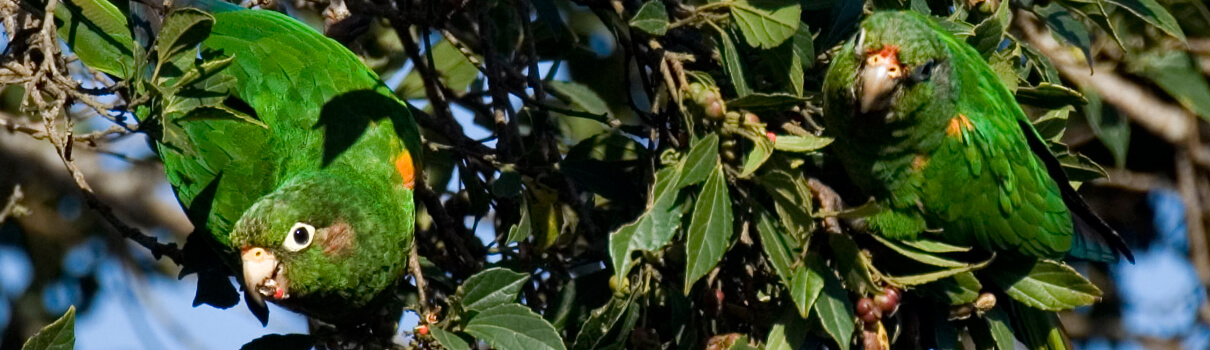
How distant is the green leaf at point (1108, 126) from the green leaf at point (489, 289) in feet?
7.02

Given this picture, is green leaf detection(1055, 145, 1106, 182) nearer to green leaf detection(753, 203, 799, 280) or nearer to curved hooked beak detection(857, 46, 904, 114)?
curved hooked beak detection(857, 46, 904, 114)

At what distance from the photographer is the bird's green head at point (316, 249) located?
304 cm

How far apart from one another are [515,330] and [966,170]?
1.47 m

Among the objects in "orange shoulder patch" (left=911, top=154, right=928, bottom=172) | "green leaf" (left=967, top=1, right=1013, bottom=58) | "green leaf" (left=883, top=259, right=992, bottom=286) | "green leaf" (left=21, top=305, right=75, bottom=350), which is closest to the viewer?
"green leaf" (left=21, top=305, right=75, bottom=350)

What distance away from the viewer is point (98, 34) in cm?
328

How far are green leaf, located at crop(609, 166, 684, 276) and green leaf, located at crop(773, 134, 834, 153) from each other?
8.9 inches

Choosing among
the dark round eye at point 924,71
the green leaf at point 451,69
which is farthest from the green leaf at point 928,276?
the green leaf at point 451,69

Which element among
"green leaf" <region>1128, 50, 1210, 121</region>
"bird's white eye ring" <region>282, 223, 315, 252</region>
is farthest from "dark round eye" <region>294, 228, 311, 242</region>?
"green leaf" <region>1128, 50, 1210, 121</region>

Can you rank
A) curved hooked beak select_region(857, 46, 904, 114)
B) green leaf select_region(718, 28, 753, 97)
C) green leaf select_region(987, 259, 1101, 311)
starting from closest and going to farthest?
1. green leaf select_region(718, 28, 753, 97)
2. green leaf select_region(987, 259, 1101, 311)
3. curved hooked beak select_region(857, 46, 904, 114)

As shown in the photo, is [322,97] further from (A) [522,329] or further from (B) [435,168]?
(A) [522,329]

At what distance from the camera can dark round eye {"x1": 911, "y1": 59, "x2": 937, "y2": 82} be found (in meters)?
3.07

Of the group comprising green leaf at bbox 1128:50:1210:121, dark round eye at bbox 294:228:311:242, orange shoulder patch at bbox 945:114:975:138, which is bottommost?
green leaf at bbox 1128:50:1210:121

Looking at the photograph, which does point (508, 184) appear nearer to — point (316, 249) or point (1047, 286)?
point (316, 249)

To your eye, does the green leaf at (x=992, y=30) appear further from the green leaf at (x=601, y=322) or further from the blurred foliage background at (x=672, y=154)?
the green leaf at (x=601, y=322)
